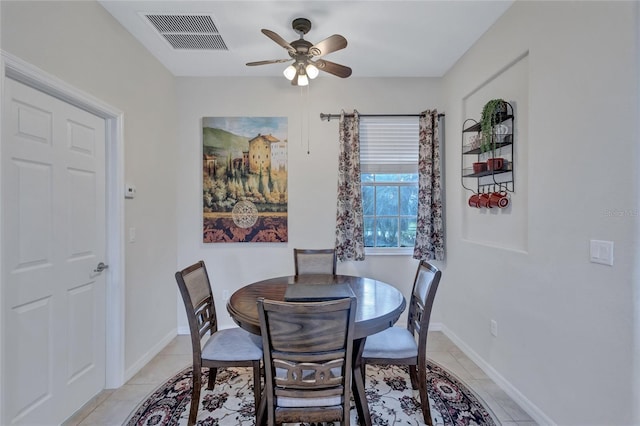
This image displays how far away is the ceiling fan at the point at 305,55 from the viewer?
1.95m

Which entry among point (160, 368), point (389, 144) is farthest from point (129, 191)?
point (389, 144)

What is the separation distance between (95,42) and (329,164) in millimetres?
2162

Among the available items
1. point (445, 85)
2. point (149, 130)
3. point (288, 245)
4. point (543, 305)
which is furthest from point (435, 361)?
point (149, 130)

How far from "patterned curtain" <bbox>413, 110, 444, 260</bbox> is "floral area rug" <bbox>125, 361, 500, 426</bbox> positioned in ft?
3.91

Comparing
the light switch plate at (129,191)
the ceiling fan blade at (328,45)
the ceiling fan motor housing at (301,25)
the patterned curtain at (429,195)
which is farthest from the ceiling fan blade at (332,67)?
the light switch plate at (129,191)

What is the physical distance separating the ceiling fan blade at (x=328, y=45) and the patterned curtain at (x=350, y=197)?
1.11m

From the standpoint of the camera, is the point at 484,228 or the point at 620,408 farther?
the point at 484,228

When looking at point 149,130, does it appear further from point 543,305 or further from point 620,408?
point 620,408

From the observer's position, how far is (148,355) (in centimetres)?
257

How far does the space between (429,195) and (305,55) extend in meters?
1.87

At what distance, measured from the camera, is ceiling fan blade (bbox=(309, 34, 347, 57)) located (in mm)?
1892

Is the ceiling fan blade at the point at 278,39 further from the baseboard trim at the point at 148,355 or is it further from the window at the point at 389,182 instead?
the baseboard trim at the point at 148,355

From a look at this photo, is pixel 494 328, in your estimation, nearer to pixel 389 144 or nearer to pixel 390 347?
pixel 390 347

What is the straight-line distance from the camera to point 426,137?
121 inches
